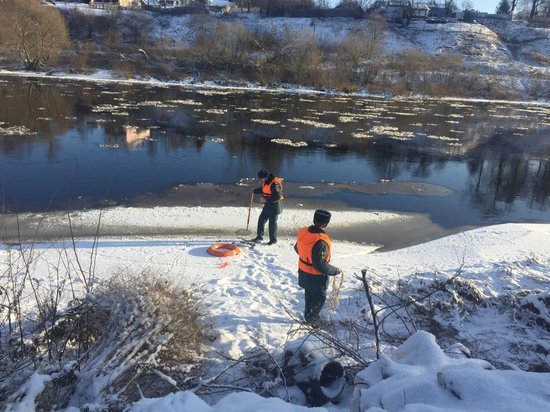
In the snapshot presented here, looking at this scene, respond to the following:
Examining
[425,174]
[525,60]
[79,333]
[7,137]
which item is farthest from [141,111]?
[525,60]

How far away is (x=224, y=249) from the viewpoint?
335 inches

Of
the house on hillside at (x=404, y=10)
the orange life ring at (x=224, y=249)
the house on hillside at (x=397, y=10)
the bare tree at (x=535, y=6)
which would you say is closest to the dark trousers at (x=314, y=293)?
the orange life ring at (x=224, y=249)

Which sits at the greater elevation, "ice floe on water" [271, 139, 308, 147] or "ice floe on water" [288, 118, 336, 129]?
"ice floe on water" [288, 118, 336, 129]

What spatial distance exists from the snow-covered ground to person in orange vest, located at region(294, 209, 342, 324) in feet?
1.09

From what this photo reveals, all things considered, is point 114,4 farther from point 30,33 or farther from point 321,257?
point 321,257

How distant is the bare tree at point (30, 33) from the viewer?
47.2 m

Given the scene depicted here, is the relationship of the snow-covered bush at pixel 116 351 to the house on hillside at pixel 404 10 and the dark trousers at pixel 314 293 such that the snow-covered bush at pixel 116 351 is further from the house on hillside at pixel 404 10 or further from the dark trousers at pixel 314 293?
the house on hillside at pixel 404 10

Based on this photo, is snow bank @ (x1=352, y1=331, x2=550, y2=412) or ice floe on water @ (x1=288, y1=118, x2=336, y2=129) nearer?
snow bank @ (x1=352, y1=331, x2=550, y2=412)

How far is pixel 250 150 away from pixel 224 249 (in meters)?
10.9

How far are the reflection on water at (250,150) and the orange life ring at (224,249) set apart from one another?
3.00 metres

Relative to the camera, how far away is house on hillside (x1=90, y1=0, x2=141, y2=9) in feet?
265

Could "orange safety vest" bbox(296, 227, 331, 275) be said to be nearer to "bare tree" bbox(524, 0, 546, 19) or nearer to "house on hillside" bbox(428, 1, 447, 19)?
"house on hillside" bbox(428, 1, 447, 19)

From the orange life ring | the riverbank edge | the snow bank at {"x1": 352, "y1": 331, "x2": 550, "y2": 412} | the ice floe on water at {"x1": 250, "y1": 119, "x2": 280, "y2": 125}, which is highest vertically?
the riverbank edge

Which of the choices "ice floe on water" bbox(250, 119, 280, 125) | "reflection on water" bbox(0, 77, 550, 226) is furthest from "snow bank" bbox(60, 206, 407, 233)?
"ice floe on water" bbox(250, 119, 280, 125)
